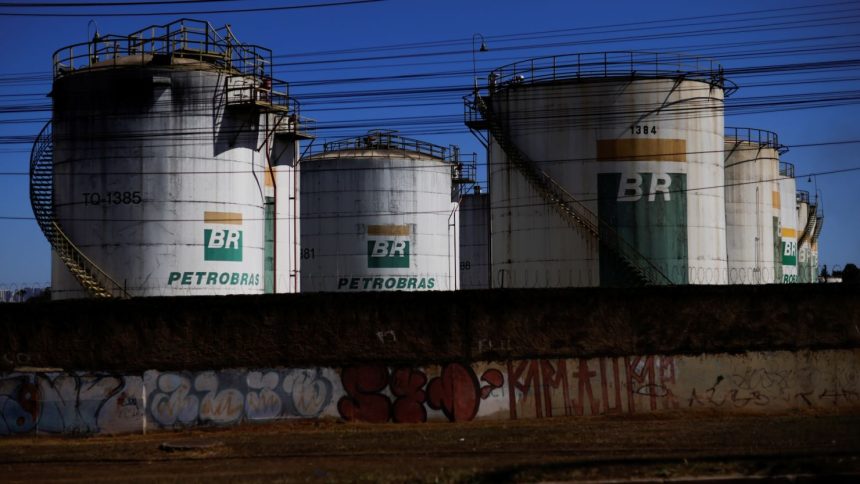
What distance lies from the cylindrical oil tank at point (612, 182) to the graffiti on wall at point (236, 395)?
11.7 meters

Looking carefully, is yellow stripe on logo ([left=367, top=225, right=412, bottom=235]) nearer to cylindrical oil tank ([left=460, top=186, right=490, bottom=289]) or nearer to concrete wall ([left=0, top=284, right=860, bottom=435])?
cylindrical oil tank ([left=460, top=186, right=490, bottom=289])

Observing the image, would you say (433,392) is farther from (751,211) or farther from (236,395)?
(751,211)

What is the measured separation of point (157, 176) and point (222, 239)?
295 centimetres

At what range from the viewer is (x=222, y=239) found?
1300 inches

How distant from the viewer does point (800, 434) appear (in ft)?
70.7

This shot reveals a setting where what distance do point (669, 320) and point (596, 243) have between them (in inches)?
315

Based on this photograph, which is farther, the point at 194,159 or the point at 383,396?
the point at 194,159

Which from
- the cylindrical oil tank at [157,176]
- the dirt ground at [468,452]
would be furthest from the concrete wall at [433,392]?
the cylindrical oil tank at [157,176]

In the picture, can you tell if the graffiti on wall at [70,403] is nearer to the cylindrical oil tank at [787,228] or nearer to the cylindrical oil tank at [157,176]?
the cylindrical oil tank at [157,176]

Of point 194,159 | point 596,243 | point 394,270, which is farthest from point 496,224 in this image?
point 194,159

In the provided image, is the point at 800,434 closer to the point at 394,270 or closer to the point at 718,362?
the point at 718,362

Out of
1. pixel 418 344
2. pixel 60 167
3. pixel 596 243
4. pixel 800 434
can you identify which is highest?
pixel 60 167

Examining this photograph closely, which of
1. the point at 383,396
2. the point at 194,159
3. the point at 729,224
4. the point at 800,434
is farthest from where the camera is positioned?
the point at 729,224

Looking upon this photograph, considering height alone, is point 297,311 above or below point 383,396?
above
